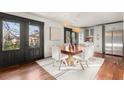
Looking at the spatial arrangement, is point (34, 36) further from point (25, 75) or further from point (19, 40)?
point (25, 75)

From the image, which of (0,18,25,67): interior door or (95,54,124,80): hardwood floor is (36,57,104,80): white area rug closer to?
(95,54,124,80): hardwood floor

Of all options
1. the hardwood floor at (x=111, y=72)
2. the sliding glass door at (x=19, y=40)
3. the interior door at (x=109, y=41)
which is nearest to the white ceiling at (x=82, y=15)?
the sliding glass door at (x=19, y=40)

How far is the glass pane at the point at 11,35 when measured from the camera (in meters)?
3.76

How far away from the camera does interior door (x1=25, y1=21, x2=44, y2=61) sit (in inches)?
182

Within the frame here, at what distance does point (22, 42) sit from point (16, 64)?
971mm

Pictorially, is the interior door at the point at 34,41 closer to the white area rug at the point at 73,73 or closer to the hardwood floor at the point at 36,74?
the hardwood floor at the point at 36,74

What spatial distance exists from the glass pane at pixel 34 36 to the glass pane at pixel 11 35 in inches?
25.2

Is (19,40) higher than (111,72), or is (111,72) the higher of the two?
(19,40)

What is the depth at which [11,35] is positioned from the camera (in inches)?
157

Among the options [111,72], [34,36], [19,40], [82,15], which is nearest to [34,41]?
[34,36]

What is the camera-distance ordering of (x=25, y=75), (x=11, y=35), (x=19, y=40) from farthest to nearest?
(x=19, y=40) → (x=11, y=35) → (x=25, y=75)

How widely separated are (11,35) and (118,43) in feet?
19.6
